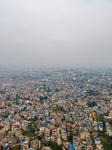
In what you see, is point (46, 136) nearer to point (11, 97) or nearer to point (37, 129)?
point (37, 129)

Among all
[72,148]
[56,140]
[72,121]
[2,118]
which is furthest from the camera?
[2,118]

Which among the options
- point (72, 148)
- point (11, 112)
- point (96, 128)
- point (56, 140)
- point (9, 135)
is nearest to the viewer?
point (72, 148)

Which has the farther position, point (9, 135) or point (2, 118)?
point (2, 118)

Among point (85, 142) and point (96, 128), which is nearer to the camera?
point (85, 142)

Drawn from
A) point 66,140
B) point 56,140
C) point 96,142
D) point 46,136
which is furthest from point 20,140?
point 96,142

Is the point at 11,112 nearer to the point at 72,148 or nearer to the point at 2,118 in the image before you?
the point at 2,118

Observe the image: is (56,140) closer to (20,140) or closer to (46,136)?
(46,136)

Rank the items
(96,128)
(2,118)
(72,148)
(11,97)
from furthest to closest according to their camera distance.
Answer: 1. (11,97)
2. (2,118)
3. (96,128)
4. (72,148)

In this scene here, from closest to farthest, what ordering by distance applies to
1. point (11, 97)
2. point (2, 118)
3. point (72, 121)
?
point (72, 121), point (2, 118), point (11, 97)

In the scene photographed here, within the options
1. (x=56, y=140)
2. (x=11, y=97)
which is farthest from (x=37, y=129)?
(x=11, y=97)
